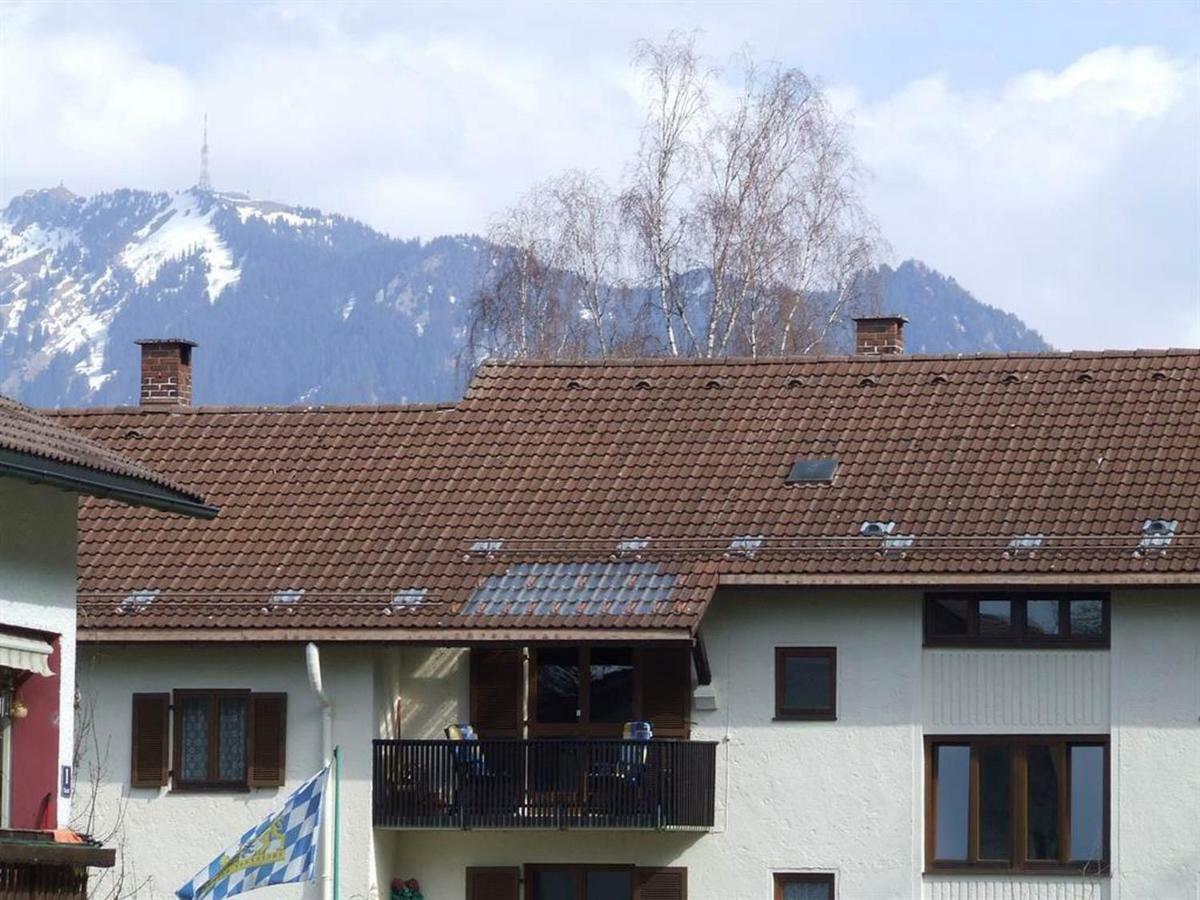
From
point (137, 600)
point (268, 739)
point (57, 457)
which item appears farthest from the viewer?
point (137, 600)

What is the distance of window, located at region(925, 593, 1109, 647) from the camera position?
115ft

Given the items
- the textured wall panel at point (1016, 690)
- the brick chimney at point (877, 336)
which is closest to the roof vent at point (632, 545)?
the textured wall panel at point (1016, 690)

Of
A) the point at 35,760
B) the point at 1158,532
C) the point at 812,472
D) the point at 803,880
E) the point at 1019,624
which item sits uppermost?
the point at 812,472

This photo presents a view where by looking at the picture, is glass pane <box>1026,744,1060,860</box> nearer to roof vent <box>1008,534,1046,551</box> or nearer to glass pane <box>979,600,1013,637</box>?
glass pane <box>979,600,1013,637</box>

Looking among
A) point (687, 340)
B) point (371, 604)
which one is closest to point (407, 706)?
point (371, 604)

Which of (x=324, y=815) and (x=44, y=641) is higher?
(x=44, y=641)

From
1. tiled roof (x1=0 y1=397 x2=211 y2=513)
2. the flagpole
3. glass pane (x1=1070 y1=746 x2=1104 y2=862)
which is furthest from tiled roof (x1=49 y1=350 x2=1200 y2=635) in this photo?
tiled roof (x1=0 y1=397 x2=211 y2=513)

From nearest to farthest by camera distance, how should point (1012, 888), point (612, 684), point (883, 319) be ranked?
point (1012, 888) → point (612, 684) → point (883, 319)

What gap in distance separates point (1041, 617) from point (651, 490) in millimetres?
5075

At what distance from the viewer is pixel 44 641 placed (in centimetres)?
2430

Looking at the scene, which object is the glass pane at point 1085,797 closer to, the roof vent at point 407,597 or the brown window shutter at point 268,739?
the roof vent at point 407,597

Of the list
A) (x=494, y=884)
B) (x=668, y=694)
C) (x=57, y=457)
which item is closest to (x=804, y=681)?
(x=668, y=694)

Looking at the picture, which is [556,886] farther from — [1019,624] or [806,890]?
[1019,624]

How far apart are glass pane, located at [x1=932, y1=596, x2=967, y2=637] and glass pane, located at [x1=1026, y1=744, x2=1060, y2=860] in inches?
59.5
